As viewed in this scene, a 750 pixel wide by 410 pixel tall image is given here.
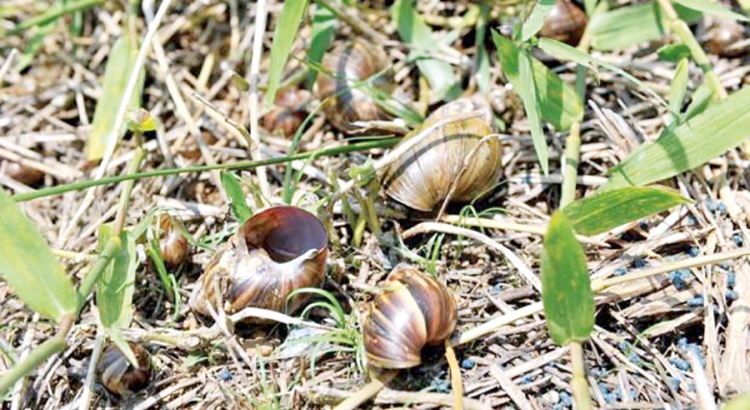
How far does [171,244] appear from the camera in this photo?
8.87ft

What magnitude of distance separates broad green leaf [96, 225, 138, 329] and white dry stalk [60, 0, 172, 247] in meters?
0.27

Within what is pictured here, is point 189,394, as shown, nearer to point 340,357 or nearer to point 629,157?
point 340,357

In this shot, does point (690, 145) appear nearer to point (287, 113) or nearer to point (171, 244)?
point (287, 113)

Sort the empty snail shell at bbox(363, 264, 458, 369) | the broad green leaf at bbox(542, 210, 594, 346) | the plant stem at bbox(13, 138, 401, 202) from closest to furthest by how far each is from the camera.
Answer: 1. the broad green leaf at bbox(542, 210, 594, 346)
2. the empty snail shell at bbox(363, 264, 458, 369)
3. the plant stem at bbox(13, 138, 401, 202)

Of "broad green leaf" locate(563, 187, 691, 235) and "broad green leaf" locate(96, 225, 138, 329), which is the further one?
"broad green leaf" locate(96, 225, 138, 329)

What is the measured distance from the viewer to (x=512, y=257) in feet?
8.07

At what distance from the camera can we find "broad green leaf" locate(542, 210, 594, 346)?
75.5 inches

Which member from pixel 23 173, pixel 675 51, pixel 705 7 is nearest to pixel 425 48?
pixel 675 51

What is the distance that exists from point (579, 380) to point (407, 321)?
1.45 ft

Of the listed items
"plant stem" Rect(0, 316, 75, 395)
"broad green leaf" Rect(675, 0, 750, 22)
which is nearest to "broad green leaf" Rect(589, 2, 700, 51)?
"broad green leaf" Rect(675, 0, 750, 22)

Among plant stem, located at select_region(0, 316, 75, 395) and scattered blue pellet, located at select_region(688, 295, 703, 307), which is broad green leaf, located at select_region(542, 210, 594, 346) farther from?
plant stem, located at select_region(0, 316, 75, 395)

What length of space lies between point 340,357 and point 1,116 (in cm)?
187

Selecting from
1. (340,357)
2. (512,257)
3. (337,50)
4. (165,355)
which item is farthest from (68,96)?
(512,257)

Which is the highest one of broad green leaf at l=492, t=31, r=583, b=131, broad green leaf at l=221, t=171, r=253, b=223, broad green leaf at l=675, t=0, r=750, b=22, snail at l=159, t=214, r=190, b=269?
broad green leaf at l=675, t=0, r=750, b=22
